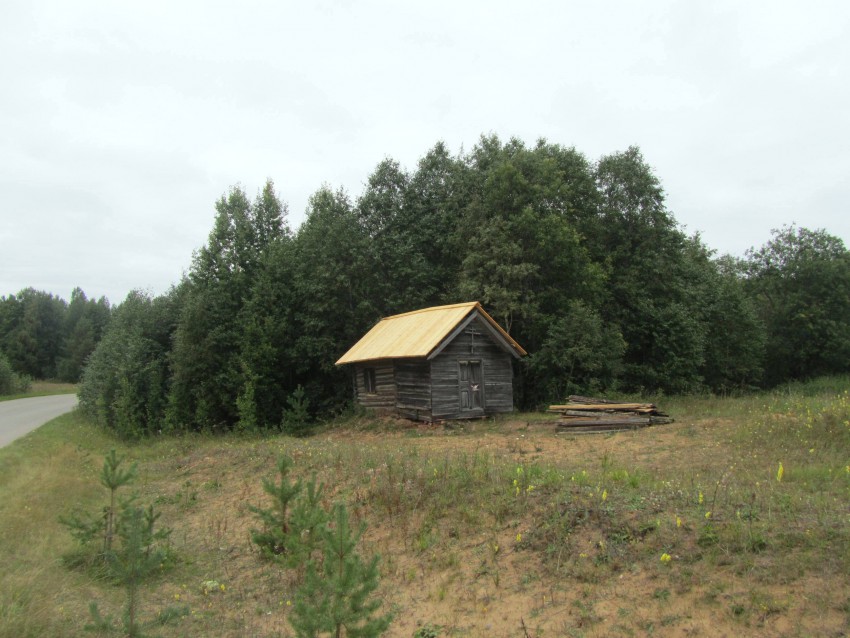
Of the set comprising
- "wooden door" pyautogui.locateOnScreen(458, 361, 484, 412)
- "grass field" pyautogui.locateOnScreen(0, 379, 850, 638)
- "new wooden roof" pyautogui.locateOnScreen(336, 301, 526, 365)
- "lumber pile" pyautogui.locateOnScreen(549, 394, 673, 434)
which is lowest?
"grass field" pyautogui.locateOnScreen(0, 379, 850, 638)

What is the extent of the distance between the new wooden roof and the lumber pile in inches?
228

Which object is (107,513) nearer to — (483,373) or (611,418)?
(611,418)

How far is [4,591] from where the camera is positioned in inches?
243

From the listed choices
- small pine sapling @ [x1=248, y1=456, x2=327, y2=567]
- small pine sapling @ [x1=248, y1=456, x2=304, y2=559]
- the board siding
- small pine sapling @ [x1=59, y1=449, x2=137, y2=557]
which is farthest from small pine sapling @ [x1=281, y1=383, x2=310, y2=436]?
small pine sapling @ [x1=248, y1=456, x2=304, y2=559]

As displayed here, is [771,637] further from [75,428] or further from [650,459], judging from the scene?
[75,428]

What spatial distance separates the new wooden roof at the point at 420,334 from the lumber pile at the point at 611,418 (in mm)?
5788

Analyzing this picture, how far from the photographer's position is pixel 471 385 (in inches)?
895

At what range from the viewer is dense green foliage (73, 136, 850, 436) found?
2767 centimetres

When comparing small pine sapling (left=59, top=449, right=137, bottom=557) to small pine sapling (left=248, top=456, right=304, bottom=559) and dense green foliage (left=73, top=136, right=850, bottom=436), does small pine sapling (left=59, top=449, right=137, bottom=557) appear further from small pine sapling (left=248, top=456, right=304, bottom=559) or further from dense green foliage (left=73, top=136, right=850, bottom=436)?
dense green foliage (left=73, top=136, right=850, bottom=436)

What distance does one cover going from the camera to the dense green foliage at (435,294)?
2767 cm

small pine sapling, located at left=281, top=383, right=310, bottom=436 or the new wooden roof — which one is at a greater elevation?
the new wooden roof

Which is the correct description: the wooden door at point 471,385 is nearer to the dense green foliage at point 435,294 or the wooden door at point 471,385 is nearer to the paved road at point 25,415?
the dense green foliage at point 435,294

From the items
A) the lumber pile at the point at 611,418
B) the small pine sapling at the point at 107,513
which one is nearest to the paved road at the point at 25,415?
the small pine sapling at the point at 107,513

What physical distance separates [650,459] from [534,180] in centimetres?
1992
